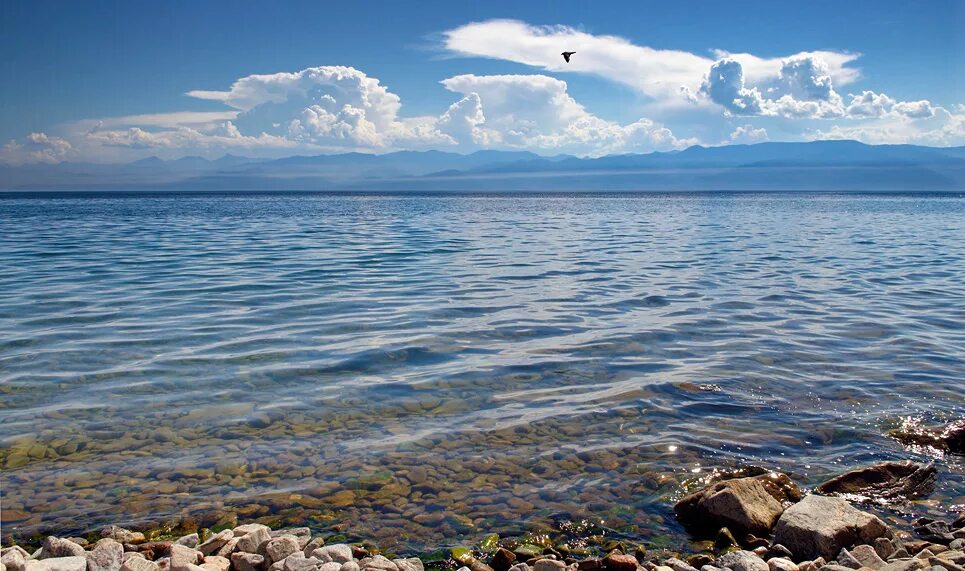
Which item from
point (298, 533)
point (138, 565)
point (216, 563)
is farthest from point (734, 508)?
point (138, 565)

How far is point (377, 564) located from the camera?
588 cm

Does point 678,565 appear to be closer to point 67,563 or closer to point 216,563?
point 216,563

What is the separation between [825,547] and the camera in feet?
20.8

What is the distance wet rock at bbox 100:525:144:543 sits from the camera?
6.79 meters

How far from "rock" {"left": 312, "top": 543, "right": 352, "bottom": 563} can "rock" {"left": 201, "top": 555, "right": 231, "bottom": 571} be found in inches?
26.7

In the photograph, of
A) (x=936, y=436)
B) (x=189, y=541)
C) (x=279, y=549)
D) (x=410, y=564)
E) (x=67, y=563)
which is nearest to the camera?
(x=67, y=563)

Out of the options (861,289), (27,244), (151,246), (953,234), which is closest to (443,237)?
(151,246)

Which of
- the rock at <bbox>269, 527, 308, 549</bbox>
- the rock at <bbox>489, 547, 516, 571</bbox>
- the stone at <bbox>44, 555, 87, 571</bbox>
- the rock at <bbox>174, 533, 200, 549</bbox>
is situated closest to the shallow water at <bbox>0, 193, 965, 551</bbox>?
the rock at <bbox>269, 527, 308, 549</bbox>

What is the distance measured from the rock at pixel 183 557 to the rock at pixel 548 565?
8.88 feet

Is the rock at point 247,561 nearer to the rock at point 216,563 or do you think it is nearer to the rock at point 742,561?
the rock at point 216,563

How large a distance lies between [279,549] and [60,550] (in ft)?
5.94

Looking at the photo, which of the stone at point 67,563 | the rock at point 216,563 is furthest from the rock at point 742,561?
the stone at point 67,563

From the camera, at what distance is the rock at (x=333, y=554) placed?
5.95 metres

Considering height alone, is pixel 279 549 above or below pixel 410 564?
above
